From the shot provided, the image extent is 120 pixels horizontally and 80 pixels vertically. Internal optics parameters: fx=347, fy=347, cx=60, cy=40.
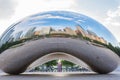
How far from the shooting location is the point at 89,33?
16.0 meters

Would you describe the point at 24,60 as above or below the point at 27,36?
below

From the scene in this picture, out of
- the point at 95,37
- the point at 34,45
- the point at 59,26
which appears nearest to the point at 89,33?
the point at 95,37

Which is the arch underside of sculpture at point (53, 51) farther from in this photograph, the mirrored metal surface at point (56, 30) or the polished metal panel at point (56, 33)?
the mirrored metal surface at point (56, 30)

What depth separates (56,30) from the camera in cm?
1580

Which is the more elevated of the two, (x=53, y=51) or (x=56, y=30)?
(x=56, y=30)

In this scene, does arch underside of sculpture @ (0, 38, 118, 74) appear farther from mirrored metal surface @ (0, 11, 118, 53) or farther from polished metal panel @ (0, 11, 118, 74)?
mirrored metal surface @ (0, 11, 118, 53)

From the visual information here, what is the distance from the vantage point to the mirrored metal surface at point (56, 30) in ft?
52.0

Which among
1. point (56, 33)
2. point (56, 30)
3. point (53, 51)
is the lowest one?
point (53, 51)

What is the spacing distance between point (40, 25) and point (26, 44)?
1.09 meters

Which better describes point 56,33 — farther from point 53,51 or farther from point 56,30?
point 53,51

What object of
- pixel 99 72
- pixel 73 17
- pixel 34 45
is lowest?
pixel 99 72

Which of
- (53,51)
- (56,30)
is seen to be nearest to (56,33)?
(56,30)

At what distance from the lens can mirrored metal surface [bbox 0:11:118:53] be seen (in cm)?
1585

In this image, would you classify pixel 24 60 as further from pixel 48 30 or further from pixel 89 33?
pixel 89 33
